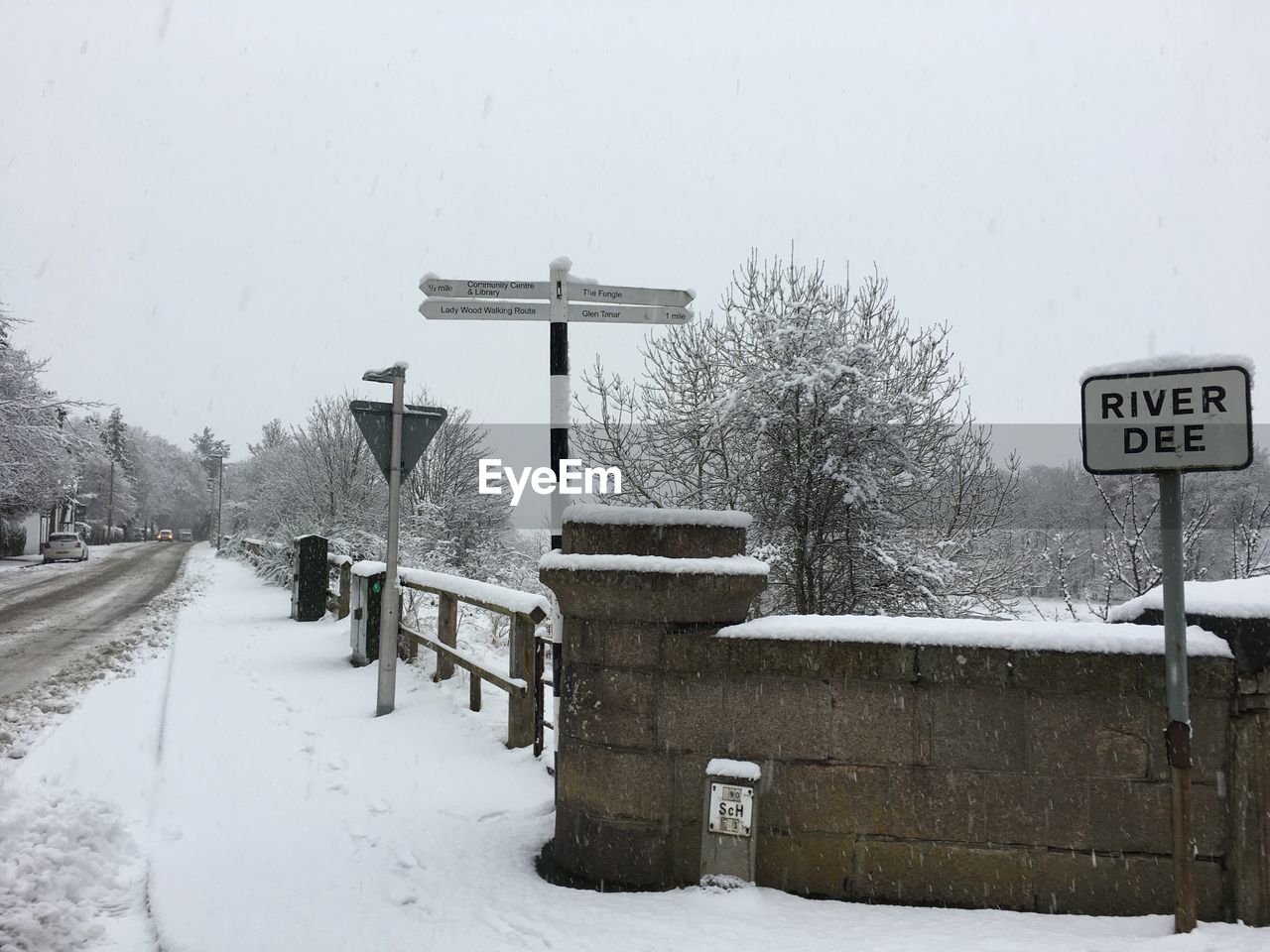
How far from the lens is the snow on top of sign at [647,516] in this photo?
363 centimetres

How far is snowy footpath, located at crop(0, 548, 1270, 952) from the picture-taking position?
10.3 feet

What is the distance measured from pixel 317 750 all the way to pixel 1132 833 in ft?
16.4

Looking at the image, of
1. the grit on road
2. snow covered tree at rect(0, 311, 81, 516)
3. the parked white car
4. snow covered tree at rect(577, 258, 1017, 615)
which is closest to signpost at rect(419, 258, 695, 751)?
the grit on road

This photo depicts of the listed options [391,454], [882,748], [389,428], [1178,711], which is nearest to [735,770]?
[882,748]

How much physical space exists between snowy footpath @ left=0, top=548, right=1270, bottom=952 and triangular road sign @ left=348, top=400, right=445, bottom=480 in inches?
88.4

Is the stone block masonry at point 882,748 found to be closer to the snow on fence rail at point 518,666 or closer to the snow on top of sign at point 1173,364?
the snow on top of sign at point 1173,364

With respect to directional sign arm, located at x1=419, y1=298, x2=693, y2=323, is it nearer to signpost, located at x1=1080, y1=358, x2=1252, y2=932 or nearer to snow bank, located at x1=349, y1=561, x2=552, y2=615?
snow bank, located at x1=349, y1=561, x2=552, y2=615

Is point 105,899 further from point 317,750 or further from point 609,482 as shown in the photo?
point 609,482

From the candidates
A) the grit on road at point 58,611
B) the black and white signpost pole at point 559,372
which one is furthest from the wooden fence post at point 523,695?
the grit on road at point 58,611

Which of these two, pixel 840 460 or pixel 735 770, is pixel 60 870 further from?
pixel 840 460

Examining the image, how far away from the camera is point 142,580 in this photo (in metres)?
24.0

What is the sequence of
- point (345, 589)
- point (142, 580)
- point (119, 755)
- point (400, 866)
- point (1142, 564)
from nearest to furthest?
1. point (400, 866)
2. point (119, 755)
3. point (1142, 564)
4. point (345, 589)
5. point (142, 580)

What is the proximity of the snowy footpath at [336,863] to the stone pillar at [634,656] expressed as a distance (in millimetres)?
205

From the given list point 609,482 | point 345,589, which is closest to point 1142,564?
point 609,482
